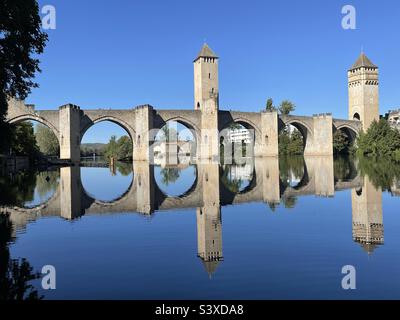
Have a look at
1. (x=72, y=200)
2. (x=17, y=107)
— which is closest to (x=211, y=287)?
(x=72, y=200)

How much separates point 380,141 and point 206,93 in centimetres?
2331

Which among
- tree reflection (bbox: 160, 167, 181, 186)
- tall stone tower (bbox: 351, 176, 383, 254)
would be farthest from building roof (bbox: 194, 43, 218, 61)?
tall stone tower (bbox: 351, 176, 383, 254)

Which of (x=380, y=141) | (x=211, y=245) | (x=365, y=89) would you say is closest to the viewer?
(x=211, y=245)

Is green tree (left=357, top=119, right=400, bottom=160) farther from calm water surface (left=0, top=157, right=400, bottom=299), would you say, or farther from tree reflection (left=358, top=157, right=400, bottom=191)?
calm water surface (left=0, top=157, right=400, bottom=299)

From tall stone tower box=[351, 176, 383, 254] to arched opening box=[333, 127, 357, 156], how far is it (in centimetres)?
5273

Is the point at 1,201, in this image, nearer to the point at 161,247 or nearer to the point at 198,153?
the point at 161,247

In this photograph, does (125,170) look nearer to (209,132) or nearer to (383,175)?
(209,132)

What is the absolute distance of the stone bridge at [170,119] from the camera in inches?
1794

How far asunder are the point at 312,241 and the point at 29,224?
19.6ft

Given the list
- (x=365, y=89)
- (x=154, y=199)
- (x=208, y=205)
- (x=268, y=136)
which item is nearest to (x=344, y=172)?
(x=154, y=199)

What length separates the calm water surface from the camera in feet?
16.7

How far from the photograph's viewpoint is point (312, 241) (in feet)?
24.7

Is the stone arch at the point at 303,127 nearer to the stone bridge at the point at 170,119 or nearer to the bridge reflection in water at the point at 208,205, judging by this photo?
the stone bridge at the point at 170,119

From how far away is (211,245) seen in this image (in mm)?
7164
